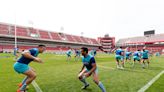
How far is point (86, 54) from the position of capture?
6.75m

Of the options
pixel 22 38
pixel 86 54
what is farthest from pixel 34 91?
pixel 22 38

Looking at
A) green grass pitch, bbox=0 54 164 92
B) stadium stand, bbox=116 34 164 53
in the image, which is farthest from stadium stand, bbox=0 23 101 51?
green grass pitch, bbox=0 54 164 92

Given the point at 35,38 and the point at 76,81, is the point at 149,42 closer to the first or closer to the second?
the point at 35,38

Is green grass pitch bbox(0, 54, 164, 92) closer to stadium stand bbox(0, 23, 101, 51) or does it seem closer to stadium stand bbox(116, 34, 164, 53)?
stadium stand bbox(0, 23, 101, 51)

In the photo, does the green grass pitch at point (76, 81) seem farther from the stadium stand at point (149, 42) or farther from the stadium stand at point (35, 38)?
the stadium stand at point (149, 42)

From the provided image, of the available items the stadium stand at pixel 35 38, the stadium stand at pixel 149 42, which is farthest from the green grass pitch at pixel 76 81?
the stadium stand at pixel 149 42

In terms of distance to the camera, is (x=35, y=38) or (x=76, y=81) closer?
(x=76, y=81)

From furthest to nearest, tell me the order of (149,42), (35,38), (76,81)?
(149,42), (35,38), (76,81)

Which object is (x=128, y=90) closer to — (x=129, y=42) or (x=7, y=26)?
(x=7, y=26)

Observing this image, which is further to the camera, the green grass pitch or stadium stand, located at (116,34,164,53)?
stadium stand, located at (116,34,164,53)

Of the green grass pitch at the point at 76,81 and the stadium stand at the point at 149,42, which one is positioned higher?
the stadium stand at the point at 149,42

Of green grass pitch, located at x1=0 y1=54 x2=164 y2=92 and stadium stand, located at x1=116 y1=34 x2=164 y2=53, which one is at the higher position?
stadium stand, located at x1=116 y1=34 x2=164 y2=53

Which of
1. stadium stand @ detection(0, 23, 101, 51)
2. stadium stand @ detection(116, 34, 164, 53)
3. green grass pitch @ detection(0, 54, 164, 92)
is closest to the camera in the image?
green grass pitch @ detection(0, 54, 164, 92)

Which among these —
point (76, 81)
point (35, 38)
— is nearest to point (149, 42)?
point (35, 38)
